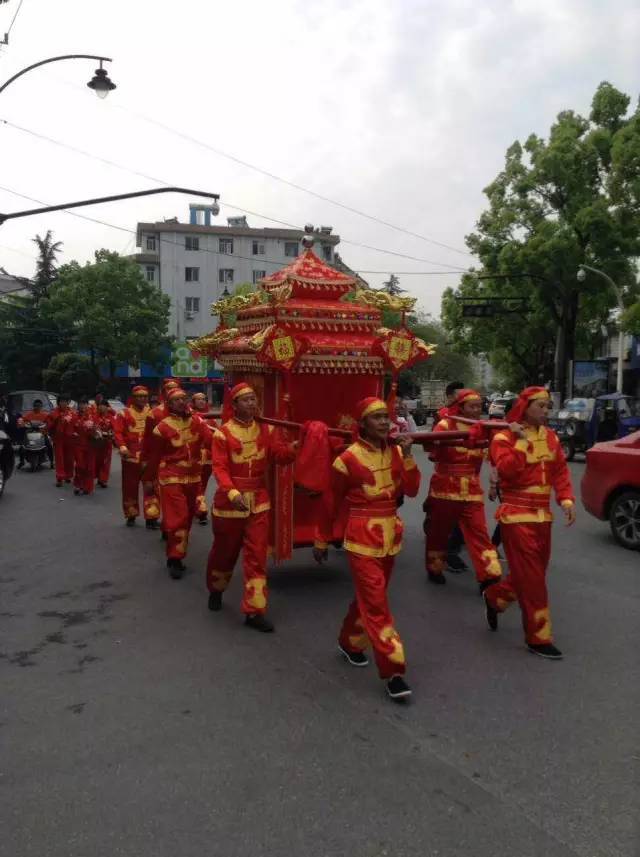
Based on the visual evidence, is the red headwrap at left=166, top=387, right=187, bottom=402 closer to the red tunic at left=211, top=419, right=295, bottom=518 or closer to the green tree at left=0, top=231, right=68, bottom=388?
the red tunic at left=211, top=419, right=295, bottom=518

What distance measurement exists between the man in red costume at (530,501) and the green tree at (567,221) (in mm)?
22783

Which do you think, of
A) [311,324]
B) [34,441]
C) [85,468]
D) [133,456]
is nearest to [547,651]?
[311,324]

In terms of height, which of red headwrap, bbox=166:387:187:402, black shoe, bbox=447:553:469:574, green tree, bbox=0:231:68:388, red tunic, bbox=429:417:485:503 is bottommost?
black shoe, bbox=447:553:469:574

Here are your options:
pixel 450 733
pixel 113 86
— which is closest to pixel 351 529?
pixel 450 733

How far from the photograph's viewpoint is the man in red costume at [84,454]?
40.8ft

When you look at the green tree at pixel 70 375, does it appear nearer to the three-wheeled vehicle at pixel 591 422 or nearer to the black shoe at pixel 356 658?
the three-wheeled vehicle at pixel 591 422

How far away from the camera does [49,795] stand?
3.17m

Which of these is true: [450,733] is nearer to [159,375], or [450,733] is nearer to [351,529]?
[351,529]

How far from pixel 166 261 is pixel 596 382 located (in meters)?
33.0

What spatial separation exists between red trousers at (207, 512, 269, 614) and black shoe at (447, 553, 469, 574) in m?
2.34

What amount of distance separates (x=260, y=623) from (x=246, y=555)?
500mm

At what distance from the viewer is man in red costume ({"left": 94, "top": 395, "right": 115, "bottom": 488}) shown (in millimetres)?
12547

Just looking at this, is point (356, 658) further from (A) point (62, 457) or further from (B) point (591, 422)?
(B) point (591, 422)

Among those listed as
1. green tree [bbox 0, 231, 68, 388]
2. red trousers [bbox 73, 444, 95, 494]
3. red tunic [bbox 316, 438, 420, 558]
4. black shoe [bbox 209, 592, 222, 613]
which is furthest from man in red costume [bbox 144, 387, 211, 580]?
green tree [bbox 0, 231, 68, 388]
